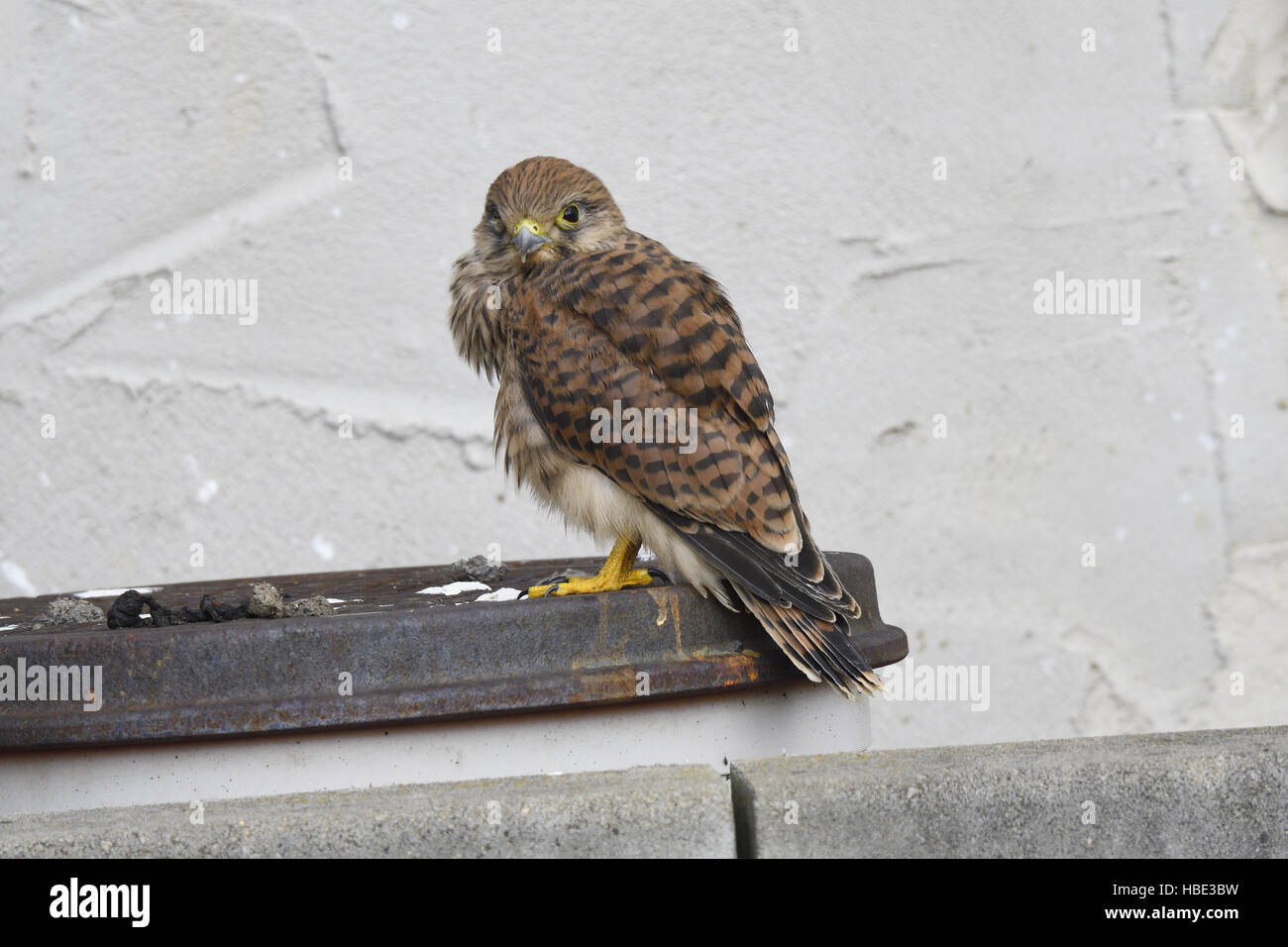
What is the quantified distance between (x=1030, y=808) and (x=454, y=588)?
3.74ft

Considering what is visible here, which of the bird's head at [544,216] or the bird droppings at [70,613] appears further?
the bird's head at [544,216]

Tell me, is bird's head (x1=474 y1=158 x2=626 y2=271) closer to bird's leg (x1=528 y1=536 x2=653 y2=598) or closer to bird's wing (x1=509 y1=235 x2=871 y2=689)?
bird's wing (x1=509 y1=235 x2=871 y2=689)

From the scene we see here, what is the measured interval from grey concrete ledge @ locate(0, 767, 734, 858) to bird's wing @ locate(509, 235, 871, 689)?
0.48 metres

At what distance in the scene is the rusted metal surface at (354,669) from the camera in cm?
166

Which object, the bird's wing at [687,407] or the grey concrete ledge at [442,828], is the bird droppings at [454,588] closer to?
the bird's wing at [687,407]

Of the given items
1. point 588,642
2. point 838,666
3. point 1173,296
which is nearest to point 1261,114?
point 1173,296

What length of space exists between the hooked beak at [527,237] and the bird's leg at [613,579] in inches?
22.1

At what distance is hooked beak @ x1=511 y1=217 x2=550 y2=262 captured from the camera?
2391 millimetres

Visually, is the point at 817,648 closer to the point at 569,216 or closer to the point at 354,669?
the point at 354,669

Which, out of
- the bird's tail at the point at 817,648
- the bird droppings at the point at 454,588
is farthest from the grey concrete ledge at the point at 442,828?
the bird droppings at the point at 454,588

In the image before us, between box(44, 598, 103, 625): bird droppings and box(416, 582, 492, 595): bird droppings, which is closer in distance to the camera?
box(44, 598, 103, 625): bird droppings

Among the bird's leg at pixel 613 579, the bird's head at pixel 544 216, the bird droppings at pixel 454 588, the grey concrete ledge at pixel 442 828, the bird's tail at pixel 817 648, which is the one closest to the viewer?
the grey concrete ledge at pixel 442 828

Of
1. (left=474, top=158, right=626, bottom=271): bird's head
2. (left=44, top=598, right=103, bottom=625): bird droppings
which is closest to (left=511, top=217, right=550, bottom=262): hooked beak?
(left=474, top=158, right=626, bottom=271): bird's head

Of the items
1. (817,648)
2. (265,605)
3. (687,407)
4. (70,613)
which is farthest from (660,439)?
(70,613)
